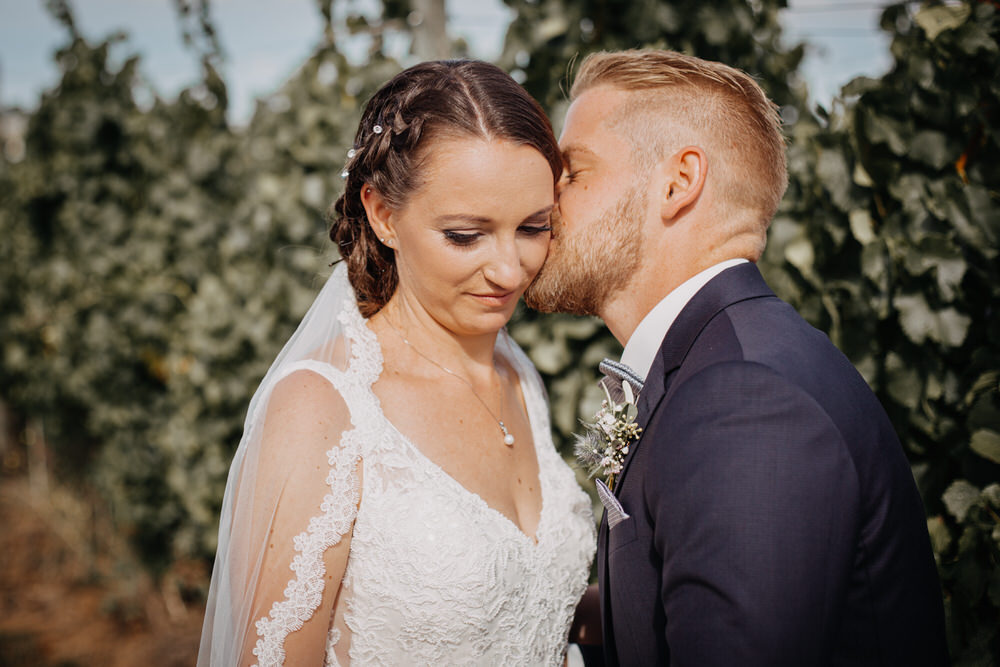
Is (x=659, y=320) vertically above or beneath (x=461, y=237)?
beneath

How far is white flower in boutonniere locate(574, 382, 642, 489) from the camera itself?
173 cm

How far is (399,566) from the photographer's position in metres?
1.79

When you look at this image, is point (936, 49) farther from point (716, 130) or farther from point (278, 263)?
point (278, 263)

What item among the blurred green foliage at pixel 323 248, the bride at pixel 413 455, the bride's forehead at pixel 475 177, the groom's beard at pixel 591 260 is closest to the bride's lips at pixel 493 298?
the bride at pixel 413 455

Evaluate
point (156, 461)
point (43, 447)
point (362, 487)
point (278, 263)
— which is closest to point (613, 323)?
point (362, 487)

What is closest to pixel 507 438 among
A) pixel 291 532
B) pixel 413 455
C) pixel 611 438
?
pixel 413 455

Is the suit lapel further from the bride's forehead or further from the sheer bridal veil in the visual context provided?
the sheer bridal veil

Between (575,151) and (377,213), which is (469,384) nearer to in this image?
(377,213)

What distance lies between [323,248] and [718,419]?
9.04 ft

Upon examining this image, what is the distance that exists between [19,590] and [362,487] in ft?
18.0

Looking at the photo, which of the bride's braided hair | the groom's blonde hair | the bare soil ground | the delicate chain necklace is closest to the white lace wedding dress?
the delicate chain necklace

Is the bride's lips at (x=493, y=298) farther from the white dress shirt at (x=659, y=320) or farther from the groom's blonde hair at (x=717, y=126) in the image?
the groom's blonde hair at (x=717, y=126)

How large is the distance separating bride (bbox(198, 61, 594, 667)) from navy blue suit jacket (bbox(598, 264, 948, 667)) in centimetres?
39

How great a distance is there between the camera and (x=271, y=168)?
13.0 feet
